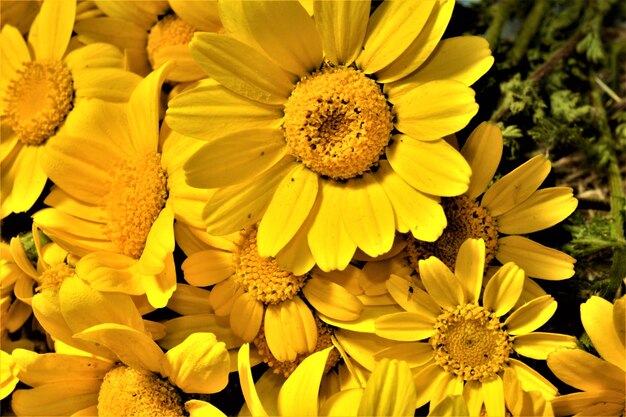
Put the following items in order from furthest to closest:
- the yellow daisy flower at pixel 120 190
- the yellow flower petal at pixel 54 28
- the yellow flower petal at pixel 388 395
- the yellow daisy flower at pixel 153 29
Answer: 1. the yellow flower petal at pixel 54 28
2. the yellow daisy flower at pixel 153 29
3. the yellow daisy flower at pixel 120 190
4. the yellow flower petal at pixel 388 395

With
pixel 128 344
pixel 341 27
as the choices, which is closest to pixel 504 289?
pixel 341 27

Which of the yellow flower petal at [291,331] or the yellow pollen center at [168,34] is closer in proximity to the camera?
the yellow flower petal at [291,331]

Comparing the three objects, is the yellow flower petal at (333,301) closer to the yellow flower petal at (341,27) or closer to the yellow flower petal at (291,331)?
the yellow flower petal at (291,331)

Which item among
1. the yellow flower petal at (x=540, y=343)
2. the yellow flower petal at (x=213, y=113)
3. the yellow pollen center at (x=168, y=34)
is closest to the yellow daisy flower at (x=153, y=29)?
the yellow pollen center at (x=168, y=34)

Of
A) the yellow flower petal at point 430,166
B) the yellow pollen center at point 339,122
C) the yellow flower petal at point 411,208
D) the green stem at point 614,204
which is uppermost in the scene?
the yellow pollen center at point 339,122

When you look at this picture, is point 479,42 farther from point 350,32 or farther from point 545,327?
point 545,327

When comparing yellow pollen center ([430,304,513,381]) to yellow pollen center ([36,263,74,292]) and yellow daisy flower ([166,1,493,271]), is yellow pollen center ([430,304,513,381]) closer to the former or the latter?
yellow daisy flower ([166,1,493,271])
